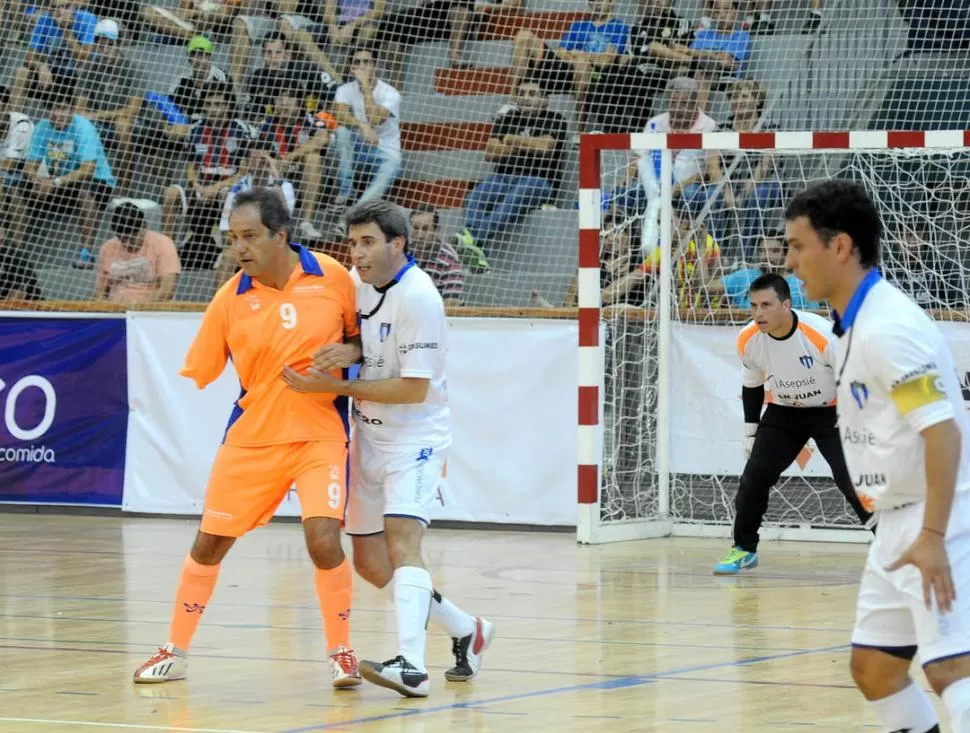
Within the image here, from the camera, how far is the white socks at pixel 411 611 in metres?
6.79

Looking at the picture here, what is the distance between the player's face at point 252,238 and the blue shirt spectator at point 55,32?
441 inches

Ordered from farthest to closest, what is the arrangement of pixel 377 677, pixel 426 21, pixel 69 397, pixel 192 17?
pixel 192 17 → pixel 426 21 → pixel 69 397 → pixel 377 677

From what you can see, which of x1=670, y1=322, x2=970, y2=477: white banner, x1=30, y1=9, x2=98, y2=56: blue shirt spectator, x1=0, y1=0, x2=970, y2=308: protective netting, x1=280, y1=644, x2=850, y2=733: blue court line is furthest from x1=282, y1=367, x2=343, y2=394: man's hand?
x1=30, y1=9, x2=98, y2=56: blue shirt spectator

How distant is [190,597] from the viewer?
7.22 meters

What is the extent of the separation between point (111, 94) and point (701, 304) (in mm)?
7086

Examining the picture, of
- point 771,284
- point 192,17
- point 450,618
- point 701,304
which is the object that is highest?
point 192,17

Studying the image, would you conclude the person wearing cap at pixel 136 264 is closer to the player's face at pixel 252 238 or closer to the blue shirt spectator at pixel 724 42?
the blue shirt spectator at pixel 724 42

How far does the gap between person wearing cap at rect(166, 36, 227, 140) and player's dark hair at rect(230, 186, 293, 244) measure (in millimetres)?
9866

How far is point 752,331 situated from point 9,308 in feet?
23.6

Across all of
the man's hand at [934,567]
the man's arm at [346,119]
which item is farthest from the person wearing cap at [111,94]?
the man's hand at [934,567]

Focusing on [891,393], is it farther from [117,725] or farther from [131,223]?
[131,223]

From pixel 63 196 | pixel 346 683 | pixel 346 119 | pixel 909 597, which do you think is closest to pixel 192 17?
pixel 63 196

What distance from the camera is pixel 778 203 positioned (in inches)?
544

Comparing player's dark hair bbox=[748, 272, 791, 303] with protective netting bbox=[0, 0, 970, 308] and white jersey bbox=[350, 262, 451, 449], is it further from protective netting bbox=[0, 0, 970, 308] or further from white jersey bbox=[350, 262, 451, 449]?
white jersey bbox=[350, 262, 451, 449]
